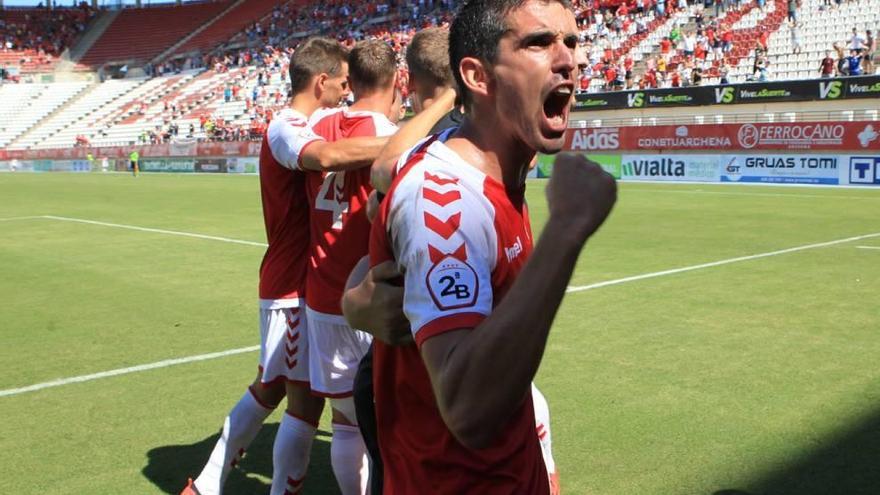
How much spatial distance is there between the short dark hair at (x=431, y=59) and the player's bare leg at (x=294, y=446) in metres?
1.58

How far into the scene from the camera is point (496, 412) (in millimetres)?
1834

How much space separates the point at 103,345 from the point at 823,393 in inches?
226

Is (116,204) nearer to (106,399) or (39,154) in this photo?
(106,399)

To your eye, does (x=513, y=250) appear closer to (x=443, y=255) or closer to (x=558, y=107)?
(x=443, y=255)

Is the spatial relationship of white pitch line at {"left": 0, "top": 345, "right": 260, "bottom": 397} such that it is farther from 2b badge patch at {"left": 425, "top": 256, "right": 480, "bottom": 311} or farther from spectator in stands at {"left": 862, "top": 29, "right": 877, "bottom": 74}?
spectator in stands at {"left": 862, "top": 29, "right": 877, "bottom": 74}

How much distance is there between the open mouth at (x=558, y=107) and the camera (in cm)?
211

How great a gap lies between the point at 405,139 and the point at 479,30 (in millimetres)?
876

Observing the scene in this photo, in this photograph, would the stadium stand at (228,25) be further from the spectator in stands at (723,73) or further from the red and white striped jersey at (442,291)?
the red and white striped jersey at (442,291)

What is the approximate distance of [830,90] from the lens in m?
27.2

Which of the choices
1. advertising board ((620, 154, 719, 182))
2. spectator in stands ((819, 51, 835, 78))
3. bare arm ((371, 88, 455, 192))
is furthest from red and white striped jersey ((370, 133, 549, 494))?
spectator in stands ((819, 51, 835, 78))

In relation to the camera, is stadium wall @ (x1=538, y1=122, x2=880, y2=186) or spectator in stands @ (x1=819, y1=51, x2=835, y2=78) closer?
stadium wall @ (x1=538, y1=122, x2=880, y2=186)

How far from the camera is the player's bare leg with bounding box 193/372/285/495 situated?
4344 millimetres

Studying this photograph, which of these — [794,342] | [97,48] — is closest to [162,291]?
[794,342]

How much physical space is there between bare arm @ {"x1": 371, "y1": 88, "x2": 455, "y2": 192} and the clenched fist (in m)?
0.89
